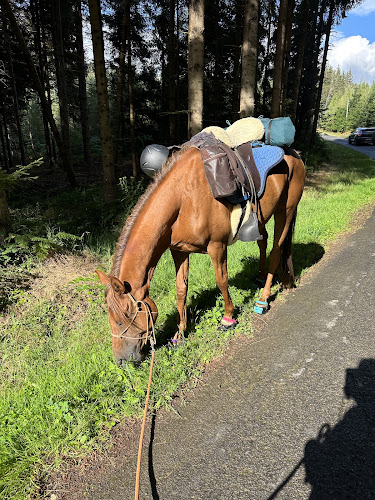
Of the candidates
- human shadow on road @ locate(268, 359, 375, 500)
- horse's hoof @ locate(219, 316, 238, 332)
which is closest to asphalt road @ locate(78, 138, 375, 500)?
human shadow on road @ locate(268, 359, 375, 500)

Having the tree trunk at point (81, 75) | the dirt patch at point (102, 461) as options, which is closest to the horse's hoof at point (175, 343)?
the dirt patch at point (102, 461)

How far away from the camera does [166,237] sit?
9.12ft

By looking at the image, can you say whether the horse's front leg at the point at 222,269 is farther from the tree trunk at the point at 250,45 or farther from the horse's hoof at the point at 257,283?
the tree trunk at the point at 250,45

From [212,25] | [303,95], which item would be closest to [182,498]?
[212,25]

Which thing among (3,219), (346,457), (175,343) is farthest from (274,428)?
(3,219)

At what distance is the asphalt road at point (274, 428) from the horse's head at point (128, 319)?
0.66m

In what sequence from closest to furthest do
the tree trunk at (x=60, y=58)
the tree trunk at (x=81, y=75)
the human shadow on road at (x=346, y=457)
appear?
the human shadow on road at (x=346, y=457) < the tree trunk at (x=60, y=58) < the tree trunk at (x=81, y=75)

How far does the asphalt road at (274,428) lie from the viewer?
6.20 feet

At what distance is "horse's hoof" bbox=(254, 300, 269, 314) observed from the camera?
156 inches

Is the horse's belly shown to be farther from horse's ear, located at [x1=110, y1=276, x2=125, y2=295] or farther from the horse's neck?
horse's ear, located at [x1=110, y1=276, x2=125, y2=295]

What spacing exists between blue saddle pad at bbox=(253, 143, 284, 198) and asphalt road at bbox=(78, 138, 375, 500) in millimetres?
1932

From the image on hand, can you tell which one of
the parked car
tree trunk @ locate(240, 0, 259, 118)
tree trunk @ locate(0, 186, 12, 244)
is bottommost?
tree trunk @ locate(0, 186, 12, 244)

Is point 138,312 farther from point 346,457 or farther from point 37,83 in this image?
point 37,83

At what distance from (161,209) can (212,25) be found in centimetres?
1632
